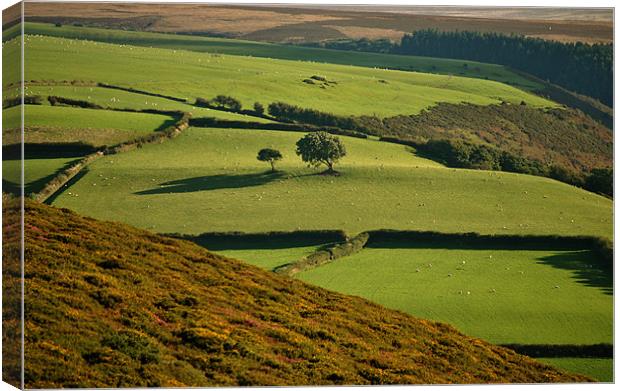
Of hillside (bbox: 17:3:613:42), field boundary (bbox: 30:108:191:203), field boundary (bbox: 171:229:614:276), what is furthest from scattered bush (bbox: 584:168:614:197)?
field boundary (bbox: 30:108:191:203)

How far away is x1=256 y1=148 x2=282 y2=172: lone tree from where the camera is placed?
4746 centimetres

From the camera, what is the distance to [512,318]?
39.6 m

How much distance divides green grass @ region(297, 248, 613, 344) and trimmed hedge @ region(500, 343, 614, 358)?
178mm

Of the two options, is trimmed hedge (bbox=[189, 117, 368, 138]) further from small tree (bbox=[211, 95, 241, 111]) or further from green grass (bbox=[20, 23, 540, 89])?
green grass (bbox=[20, 23, 540, 89])

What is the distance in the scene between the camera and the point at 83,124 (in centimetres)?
4669

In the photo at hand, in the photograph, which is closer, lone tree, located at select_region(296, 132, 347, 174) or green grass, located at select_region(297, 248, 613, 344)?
green grass, located at select_region(297, 248, 613, 344)

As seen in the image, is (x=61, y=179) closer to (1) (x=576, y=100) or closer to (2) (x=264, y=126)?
(2) (x=264, y=126)

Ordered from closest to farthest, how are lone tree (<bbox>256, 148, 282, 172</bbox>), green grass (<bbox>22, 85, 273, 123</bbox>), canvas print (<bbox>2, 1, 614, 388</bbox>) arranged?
1. canvas print (<bbox>2, 1, 614, 388</bbox>)
2. lone tree (<bbox>256, 148, 282, 172</bbox>)
3. green grass (<bbox>22, 85, 273, 123</bbox>)

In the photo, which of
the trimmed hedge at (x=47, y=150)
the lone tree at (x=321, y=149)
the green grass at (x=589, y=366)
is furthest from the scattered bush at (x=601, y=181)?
the trimmed hedge at (x=47, y=150)

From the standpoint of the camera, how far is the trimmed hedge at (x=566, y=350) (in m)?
38.4

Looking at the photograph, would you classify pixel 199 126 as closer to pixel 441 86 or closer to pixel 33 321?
pixel 441 86

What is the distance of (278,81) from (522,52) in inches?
454

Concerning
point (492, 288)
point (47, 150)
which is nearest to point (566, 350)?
point (492, 288)

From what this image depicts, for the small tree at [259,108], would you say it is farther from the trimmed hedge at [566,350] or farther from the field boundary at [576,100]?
the trimmed hedge at [566,350]
